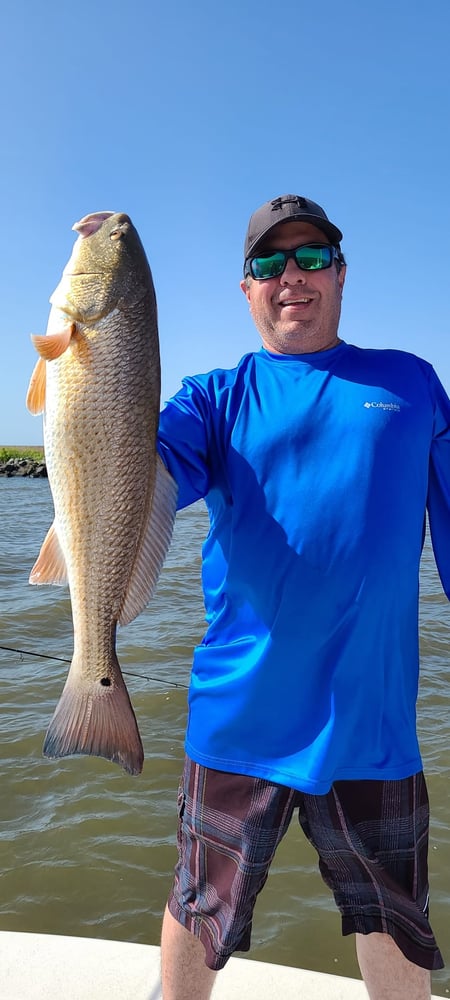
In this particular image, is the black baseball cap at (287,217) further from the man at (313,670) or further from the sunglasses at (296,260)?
the man at (313,670)

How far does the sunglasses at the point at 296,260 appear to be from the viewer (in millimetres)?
2445

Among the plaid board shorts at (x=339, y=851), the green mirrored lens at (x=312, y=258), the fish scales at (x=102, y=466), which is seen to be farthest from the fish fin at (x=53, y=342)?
the plaid board shorts at (x=339, y=851)

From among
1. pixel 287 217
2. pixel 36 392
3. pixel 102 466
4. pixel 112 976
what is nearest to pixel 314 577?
pixel 102 466

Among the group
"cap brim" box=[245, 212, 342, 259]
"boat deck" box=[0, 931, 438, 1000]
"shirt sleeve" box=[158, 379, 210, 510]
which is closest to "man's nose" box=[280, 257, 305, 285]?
"cap brim" box=[245, 212, 342, 259]

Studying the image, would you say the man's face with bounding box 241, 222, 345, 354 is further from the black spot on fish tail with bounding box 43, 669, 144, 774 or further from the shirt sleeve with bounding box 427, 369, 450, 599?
the black spot on fish tail with bounding box 43, 669, 144, 774

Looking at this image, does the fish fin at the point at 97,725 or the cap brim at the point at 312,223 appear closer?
the fish fin at the point at 97,725

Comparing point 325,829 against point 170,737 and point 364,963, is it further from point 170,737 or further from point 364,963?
point 170,737

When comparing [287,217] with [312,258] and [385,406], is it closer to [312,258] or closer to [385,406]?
[312,258]

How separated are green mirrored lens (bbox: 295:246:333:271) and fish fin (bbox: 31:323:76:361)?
93cm

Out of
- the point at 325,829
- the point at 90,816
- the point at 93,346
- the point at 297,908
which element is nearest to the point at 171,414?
the point at 93,346

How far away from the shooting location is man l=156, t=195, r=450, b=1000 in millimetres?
2184

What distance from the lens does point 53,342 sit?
1910 mm

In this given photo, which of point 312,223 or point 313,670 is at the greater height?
point 312,223

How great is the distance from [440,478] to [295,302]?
2.60 feet
